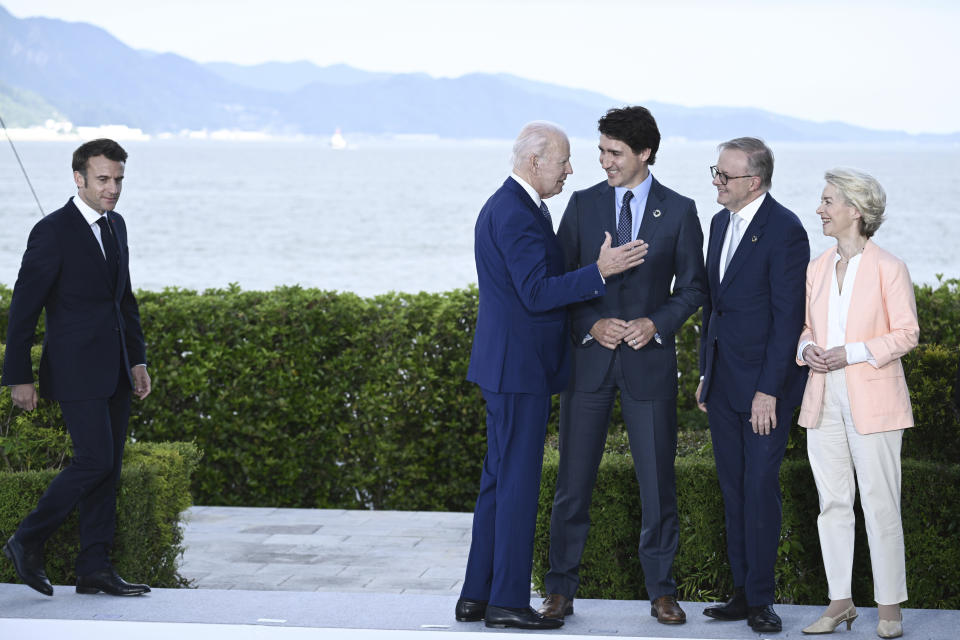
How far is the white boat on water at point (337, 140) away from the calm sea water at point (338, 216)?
122 feet

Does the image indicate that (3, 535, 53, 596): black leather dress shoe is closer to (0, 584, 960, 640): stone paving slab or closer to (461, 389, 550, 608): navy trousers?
(0, 584, 960, 640): stone paving slab

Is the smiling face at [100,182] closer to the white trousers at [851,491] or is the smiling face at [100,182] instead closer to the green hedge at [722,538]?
the green hedge at [722,538]

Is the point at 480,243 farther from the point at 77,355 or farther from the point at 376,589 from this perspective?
the point at 376,589

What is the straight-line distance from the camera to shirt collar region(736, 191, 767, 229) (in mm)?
4355

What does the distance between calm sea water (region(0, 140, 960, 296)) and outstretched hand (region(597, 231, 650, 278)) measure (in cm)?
4658

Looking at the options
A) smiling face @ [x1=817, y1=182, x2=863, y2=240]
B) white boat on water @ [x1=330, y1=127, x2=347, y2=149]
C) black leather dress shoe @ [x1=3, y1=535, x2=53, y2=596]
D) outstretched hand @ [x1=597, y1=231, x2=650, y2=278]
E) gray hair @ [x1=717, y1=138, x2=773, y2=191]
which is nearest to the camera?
outstretched hand @ [x1=597, y1=231, x2=650, y2=278]

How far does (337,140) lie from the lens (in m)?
164

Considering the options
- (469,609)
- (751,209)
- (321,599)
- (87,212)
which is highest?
(751,209)

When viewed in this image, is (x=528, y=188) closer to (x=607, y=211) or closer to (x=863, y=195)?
(x=607, y=211)

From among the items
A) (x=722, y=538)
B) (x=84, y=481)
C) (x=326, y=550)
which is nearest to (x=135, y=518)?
(x=84, y=481)

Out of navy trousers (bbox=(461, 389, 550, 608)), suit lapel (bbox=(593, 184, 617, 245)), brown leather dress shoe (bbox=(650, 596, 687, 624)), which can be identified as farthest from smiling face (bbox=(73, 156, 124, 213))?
brown leather dress shoe (bbox=(650, 596, 687, 624))

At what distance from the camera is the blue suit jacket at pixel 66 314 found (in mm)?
4641

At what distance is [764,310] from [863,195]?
0.57 meters

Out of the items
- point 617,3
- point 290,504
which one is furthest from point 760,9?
point 290,504
